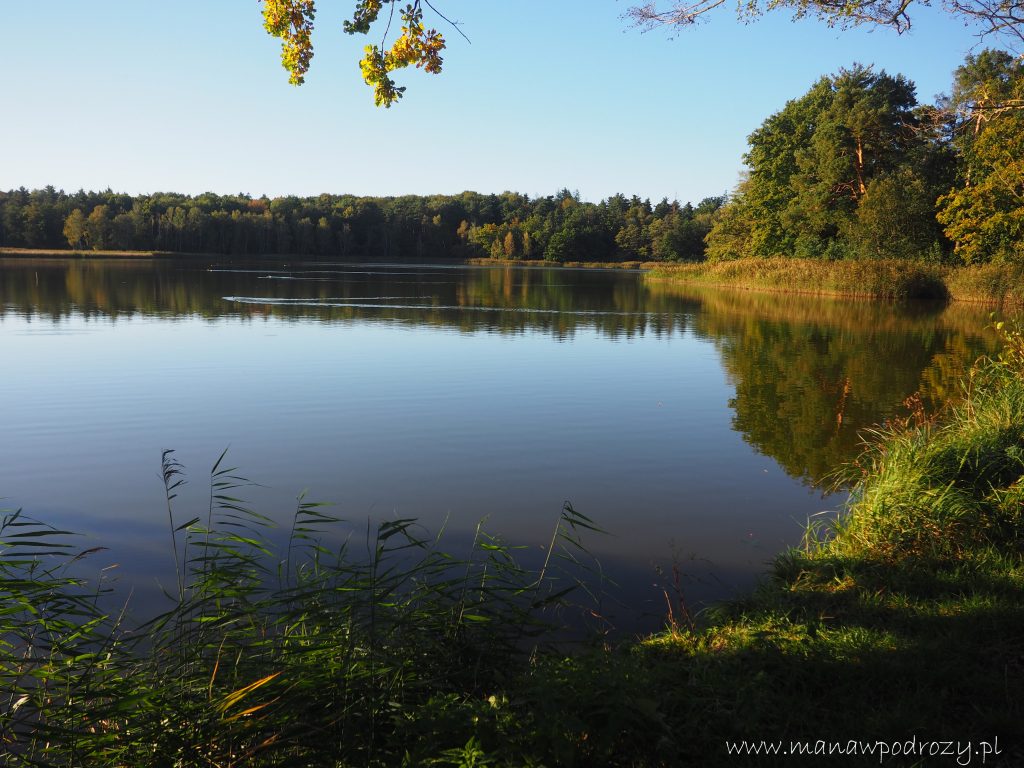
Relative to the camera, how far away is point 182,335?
20172 mm

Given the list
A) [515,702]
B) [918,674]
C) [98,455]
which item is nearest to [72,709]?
[515,702]

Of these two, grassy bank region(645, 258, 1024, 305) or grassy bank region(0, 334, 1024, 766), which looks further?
grassy bank region(645, 258, 1024, 305)

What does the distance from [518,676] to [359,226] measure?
456 feet

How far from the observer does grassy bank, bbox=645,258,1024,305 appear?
3178 cm

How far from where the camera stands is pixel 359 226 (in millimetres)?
136125

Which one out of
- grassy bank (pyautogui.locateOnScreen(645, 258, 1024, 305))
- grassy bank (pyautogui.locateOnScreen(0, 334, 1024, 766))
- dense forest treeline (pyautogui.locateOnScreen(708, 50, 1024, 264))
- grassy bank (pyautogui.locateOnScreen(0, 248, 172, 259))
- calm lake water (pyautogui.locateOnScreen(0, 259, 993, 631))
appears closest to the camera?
grassy bank (pyautogui.locateOnScreen(0, 334, 1024, 766))

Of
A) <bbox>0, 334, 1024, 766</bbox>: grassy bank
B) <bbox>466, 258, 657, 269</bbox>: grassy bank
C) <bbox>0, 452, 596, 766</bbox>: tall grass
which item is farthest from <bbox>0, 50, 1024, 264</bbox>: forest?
<bbox>0, 452, 596, 766</bbox>: tall grass

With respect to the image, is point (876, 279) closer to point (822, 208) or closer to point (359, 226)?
point (822, 208)

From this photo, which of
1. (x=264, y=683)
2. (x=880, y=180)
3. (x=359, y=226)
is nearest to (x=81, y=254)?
(x=359, y=226)

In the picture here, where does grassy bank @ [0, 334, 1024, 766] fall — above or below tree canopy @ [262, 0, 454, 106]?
below

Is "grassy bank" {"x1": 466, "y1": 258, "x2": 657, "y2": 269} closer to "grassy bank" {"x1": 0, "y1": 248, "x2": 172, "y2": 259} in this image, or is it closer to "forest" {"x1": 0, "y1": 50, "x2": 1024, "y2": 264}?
"forest" {"x1": 0, "y1": 50, "x2": 1024, "y2": 264}

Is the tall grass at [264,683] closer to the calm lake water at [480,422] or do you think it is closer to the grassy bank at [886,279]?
the calm lake water at [480,422]

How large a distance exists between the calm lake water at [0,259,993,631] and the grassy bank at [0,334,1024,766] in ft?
3.12

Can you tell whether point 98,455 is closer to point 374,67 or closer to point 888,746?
point 374,67
